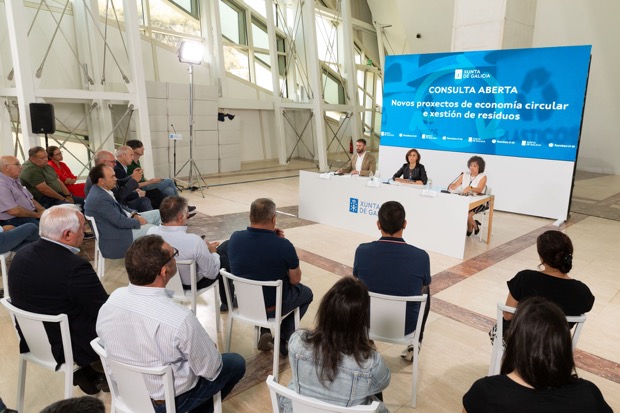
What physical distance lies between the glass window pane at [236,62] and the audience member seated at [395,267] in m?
10.2

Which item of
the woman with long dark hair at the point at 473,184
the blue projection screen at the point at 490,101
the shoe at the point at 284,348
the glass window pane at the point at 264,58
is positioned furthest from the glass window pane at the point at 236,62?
the shoe at the point at 284,348

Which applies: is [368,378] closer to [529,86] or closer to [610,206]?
[529,86]

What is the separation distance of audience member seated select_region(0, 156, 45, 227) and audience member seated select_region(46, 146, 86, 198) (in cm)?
114

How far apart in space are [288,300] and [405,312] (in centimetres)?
72

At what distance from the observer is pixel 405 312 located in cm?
229

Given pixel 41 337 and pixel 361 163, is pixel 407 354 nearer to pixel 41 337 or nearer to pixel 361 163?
→ pixel 41 337

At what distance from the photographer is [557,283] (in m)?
2.11

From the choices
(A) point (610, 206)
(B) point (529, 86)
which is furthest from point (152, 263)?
(A) point (610, 206)

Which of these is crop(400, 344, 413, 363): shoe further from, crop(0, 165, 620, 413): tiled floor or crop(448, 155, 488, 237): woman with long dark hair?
crop(448, 155, 488, 237): woman with long dark hair

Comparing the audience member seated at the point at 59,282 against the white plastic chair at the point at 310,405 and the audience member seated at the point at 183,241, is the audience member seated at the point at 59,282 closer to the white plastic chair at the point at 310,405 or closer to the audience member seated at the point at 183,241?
the audience member seated at the point at 183,241

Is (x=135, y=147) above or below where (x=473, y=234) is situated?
above

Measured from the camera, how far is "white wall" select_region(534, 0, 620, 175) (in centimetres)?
1007

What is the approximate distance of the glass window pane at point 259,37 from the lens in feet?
39.7

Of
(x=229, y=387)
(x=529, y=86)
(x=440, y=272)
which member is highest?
(x=529, y=86)
